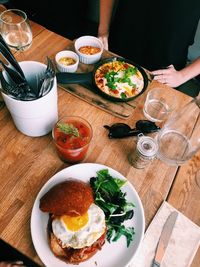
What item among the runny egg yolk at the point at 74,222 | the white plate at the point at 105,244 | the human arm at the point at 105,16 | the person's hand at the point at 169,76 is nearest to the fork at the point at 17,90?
the white plate at the point at 105,244

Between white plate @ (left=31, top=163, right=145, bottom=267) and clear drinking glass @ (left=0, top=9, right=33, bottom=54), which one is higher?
clear drinking glass @ (left=0, top=9, right=33, bottom=54)

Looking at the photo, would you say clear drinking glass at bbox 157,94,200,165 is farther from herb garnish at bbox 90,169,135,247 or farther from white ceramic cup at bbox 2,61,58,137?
white ceramic cup at bbox 2,61,58,137

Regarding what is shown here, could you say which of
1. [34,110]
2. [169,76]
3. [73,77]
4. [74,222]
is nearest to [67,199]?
[74,222]

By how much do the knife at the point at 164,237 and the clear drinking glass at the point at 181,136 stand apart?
234 mm

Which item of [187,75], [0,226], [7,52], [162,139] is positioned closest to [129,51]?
[187,75]

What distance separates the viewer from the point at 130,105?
1283mm

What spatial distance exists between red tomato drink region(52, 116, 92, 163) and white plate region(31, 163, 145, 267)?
0.17 feet

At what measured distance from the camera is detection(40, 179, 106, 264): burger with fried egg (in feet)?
2.85

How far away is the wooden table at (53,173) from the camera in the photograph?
37.3 inches

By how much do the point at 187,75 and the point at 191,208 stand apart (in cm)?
100

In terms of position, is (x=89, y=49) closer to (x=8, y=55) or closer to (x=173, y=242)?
(x=8, y=55)

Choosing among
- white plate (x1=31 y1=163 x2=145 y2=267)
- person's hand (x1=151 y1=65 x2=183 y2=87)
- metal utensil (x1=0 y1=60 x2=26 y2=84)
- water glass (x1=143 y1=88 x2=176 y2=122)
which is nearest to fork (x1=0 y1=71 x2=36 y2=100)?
metal utensil (x1=0 y1=60 x2=26 y2=84)

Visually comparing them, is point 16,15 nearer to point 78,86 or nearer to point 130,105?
point 78,86

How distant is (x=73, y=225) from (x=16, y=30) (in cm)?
99
